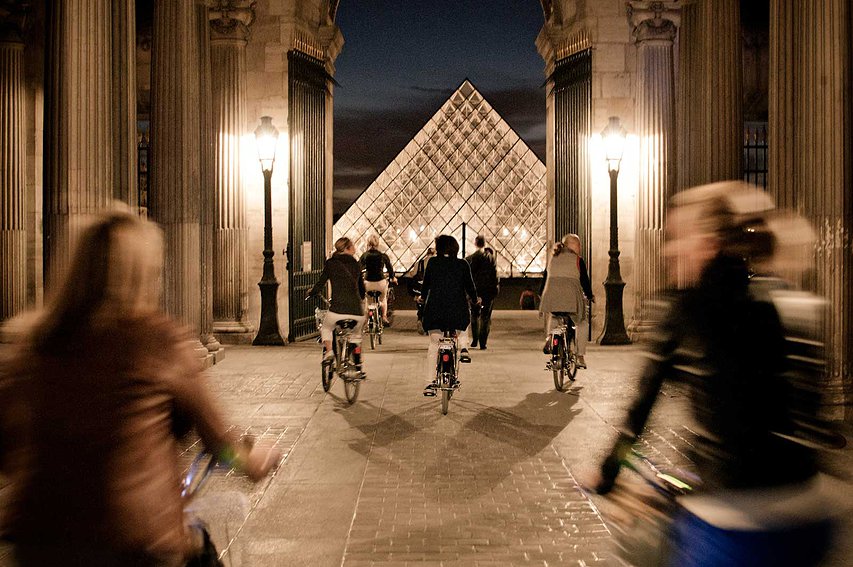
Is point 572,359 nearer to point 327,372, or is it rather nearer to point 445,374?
point 445,374

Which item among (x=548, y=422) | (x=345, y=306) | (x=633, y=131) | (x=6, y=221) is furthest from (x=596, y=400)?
(x=6, y=221)

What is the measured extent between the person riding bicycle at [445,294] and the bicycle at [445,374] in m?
0.16

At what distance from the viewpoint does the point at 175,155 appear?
36.8 feet

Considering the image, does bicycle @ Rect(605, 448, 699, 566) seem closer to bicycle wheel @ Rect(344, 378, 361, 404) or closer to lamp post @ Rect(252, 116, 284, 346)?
bicycle wheel @ Rect(344, 378, 361, 404)

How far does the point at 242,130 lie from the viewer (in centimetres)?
1502

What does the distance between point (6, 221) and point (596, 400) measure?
987 centimetres

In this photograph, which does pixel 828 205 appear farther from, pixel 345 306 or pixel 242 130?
pixel 242 130

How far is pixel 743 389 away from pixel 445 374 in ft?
20.8

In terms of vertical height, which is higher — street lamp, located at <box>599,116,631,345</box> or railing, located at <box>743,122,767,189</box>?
railing, located at <box>743,122,767,189</box>

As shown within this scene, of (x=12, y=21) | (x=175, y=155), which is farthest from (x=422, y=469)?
(x=12, y=21)

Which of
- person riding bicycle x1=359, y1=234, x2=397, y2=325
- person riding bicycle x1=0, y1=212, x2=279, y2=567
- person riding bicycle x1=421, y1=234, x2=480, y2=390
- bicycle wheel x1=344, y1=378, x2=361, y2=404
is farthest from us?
person riding bicycle x1=359, y1=234, x2=397, y2=325

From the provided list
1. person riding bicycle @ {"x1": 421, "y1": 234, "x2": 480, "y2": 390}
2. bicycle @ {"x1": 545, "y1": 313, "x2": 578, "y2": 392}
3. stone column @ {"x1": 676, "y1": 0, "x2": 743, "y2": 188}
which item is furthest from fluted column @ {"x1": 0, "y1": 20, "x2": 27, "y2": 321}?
stone column @ {"x1": 676, "y1": 0, "x2": 743, "y2": 188}

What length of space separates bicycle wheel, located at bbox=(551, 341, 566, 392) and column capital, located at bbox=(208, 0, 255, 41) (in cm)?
785

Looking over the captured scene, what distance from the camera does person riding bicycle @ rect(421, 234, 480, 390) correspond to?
892 centimetres
